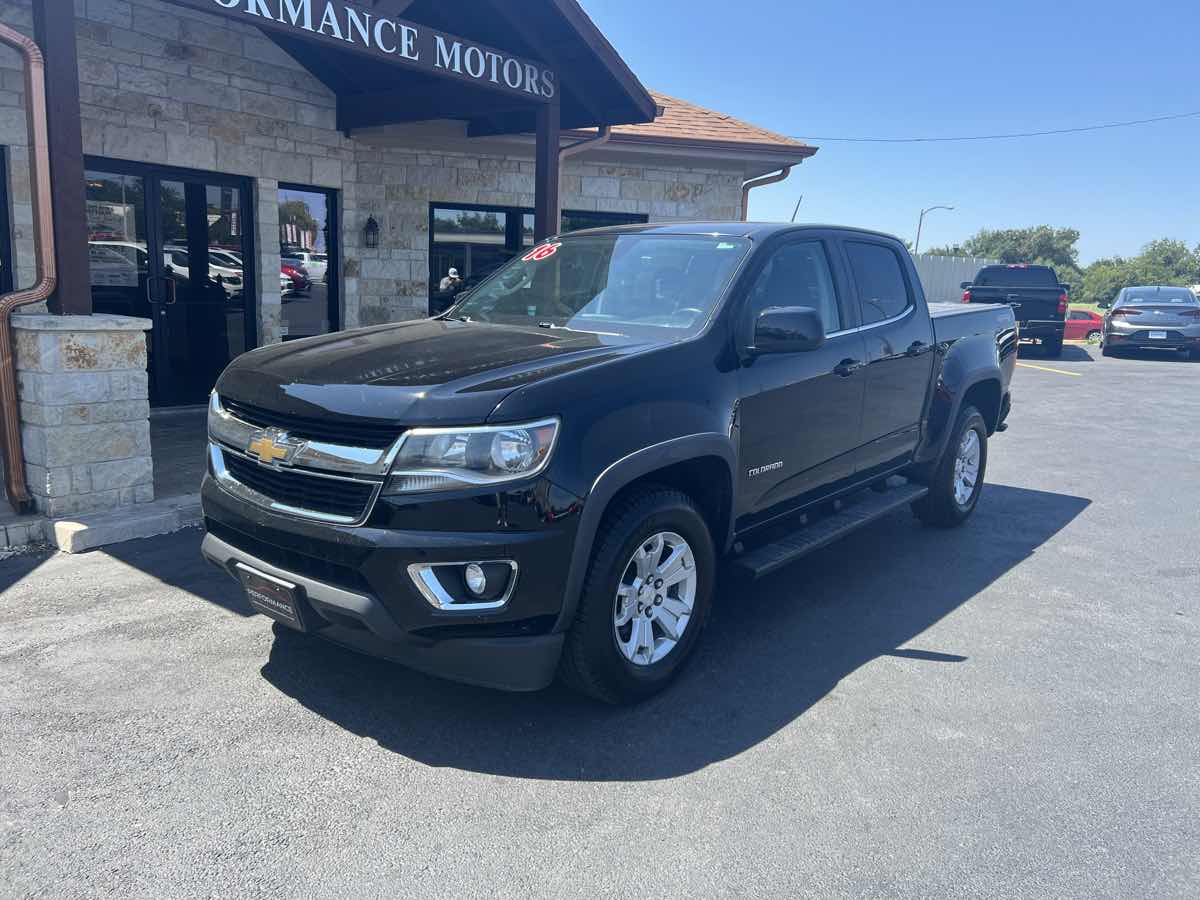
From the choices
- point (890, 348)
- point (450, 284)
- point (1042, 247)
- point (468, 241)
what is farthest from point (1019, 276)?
point (1042, 247)

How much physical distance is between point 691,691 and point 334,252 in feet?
29.0

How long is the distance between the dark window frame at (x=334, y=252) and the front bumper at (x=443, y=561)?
27.4 feet

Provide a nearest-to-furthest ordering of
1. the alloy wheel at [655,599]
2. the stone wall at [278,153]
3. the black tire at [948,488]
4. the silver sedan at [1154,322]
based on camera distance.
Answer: the alloy wheel at [655,599] → the black tire at [948,488] → the stone wall at [278,153] → the silver sedan at [1154,322]

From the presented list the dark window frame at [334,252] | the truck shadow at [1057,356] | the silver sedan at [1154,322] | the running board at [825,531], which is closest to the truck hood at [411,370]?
the running board at [825,531]

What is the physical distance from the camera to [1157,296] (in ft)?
72.9

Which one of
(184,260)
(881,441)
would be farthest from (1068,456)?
(184,260)

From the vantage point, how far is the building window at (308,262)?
10594mm

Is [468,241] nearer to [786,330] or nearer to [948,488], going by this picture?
[948,488]

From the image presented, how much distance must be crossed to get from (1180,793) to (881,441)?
2.56 meters

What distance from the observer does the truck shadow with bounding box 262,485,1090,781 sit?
3.46m

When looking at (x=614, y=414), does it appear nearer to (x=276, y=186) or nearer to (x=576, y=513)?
(x=576, y=513)

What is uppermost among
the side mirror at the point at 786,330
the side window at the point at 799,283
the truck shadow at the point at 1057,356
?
the side window at the point at 799,283

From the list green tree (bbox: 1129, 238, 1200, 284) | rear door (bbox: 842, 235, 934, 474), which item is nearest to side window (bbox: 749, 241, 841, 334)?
rear door (bbox: 842, 235, 934, 474)

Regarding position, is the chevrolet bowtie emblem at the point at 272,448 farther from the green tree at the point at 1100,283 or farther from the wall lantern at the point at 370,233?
the green tree at the point at 1100,283
